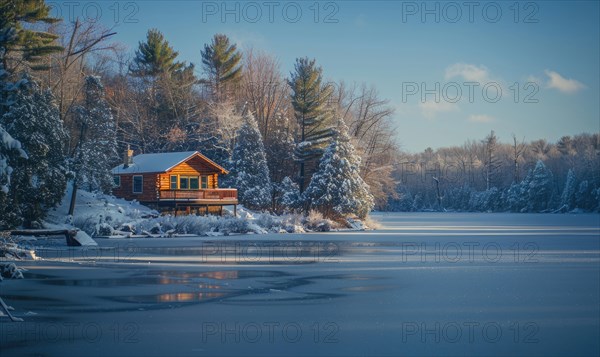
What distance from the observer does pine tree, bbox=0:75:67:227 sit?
107 ft

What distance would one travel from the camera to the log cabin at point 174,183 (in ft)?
166

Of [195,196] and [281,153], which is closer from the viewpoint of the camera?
[195,196]

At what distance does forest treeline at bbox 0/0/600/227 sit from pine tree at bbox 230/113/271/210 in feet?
0.30

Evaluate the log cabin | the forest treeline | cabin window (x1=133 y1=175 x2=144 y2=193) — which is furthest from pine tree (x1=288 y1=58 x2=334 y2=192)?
cabin window (x1=133 y1=175 x2=144 y2=193)

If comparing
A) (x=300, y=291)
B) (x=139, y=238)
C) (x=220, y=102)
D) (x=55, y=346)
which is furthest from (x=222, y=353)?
(x=220, y=102)

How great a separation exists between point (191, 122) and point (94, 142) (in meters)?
17.9

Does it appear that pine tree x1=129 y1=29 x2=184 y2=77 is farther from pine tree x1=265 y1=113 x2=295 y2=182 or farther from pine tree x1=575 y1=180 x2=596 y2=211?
pine tree x1=575 y1=180 x2=596 y2=211

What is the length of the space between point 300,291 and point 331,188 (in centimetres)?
3663

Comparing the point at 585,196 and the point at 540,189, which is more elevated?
the point at 540,189

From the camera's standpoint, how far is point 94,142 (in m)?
49.0

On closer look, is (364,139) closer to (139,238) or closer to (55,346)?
(139,238)

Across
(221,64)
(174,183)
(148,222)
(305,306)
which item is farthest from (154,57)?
(305,306)

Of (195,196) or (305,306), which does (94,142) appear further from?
(305,306)

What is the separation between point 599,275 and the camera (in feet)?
62.8
